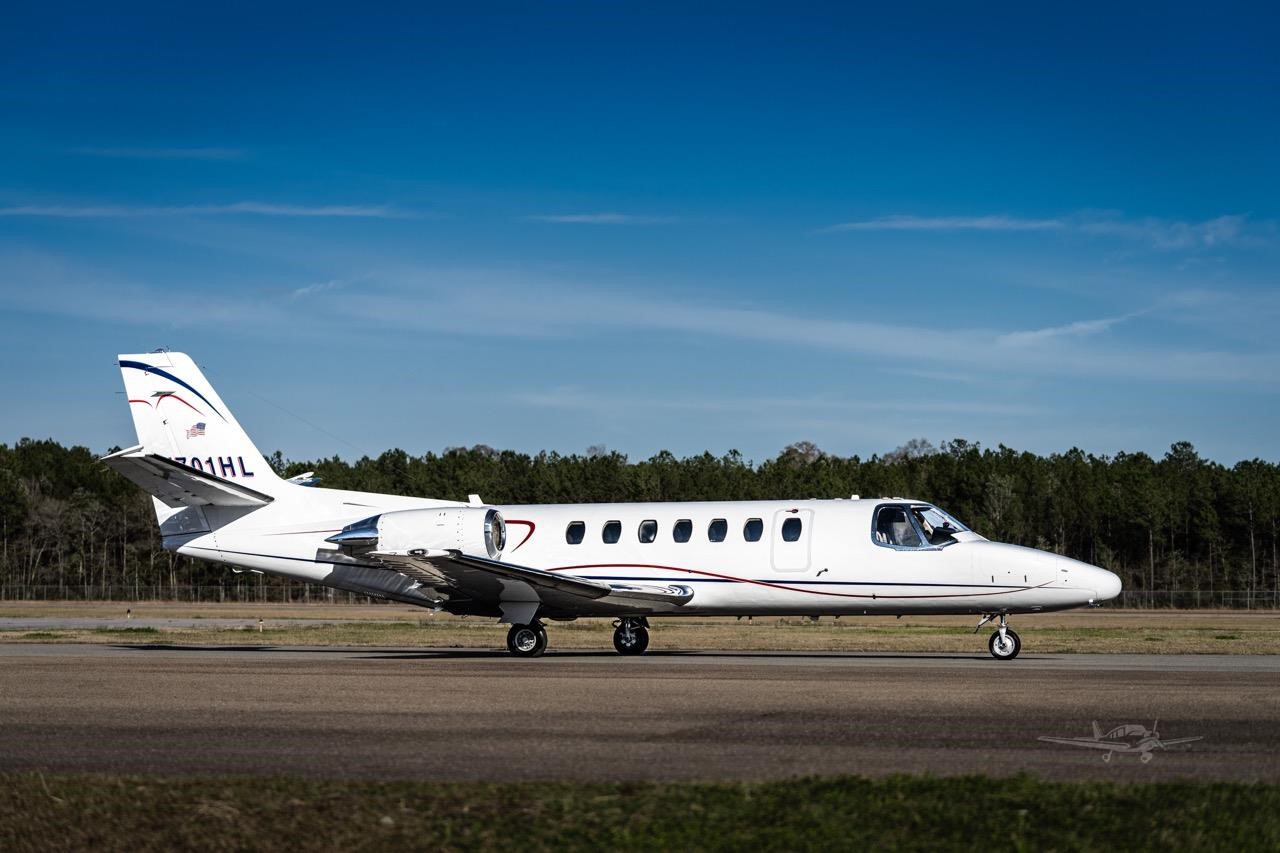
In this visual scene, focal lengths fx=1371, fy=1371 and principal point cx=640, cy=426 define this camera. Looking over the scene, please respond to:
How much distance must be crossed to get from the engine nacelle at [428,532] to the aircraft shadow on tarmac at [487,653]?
2214 millimetres

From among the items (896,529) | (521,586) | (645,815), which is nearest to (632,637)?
(521,586)

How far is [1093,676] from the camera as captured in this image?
67.2ft

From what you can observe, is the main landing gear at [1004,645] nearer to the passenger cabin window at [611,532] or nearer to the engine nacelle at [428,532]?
the passenger cabin window at [611,532]

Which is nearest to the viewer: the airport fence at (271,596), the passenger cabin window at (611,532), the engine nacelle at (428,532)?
the engine nacelle at (428,532)

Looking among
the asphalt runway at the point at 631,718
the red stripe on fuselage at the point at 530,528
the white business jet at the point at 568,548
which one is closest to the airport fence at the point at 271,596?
the white business jet at the point at 568,548

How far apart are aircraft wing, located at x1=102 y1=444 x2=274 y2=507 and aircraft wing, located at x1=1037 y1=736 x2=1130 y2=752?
72.4 ft

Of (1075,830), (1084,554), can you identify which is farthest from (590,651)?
(1084,554)

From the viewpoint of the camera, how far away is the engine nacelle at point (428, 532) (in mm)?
28484

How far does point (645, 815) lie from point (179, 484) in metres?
24.1

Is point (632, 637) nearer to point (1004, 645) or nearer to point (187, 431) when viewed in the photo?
point (1004, 645)

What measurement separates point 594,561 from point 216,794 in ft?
64.9

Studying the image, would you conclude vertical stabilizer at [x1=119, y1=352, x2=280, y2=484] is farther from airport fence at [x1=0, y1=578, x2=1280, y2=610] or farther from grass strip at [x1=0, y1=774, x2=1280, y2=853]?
airport fence at [x1=0, y1=578, x2=1280, y2=610]

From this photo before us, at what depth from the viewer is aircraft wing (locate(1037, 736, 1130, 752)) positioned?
40.0 feet

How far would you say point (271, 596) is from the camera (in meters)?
106
